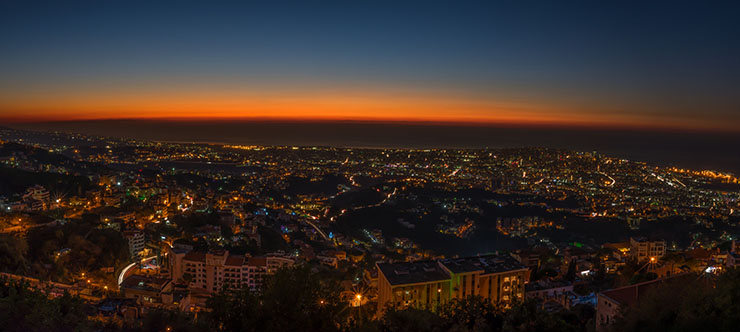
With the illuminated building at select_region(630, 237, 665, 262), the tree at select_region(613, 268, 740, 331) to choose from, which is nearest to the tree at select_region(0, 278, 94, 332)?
the tree at select_region(613, 268, 740, 331)

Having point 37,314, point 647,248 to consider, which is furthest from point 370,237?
point 37,314

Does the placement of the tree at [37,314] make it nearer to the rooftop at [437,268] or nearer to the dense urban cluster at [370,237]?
the dense urban cluster at [370,237]

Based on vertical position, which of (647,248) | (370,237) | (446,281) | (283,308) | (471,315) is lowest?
(370,237)

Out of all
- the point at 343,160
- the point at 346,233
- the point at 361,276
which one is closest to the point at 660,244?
the point at 361,276

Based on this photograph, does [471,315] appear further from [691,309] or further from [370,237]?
[370,237]

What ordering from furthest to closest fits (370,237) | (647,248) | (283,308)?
(370,237) < (647,248) < (283,308)

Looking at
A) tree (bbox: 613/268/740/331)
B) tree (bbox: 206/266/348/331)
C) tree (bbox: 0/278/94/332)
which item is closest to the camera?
tree (bbox: 206/266/348/331)

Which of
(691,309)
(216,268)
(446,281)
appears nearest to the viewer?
(691,309)

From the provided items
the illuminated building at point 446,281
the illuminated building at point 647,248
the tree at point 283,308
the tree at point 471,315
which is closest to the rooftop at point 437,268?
the illuminated building at point 446,281

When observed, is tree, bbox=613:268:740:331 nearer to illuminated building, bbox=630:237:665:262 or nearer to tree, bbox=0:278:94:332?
tree, bbox=0:278:94:332
